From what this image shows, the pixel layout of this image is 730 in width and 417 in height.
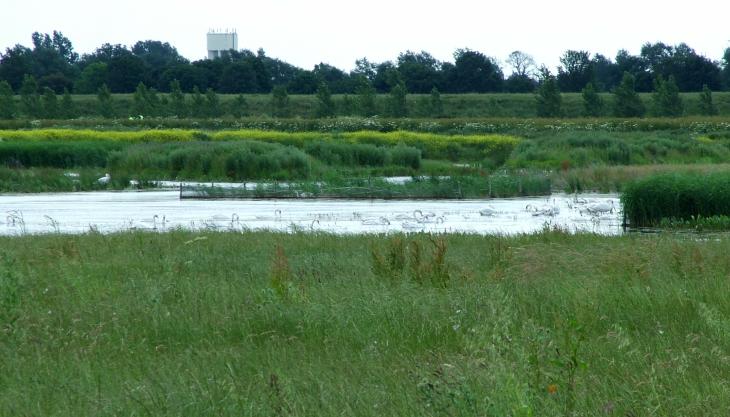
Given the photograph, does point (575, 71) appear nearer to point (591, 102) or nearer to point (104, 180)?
point (591, 102)

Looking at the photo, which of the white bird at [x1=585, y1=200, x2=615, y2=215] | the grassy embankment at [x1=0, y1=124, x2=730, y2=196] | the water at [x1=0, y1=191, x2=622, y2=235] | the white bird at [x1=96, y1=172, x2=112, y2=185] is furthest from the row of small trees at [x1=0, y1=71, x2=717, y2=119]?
the white bird at [x1=585, y1=200, x2=615, y2=215]

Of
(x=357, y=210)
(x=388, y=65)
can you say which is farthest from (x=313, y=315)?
(x=388, y=65)

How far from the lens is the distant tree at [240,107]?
293 ft

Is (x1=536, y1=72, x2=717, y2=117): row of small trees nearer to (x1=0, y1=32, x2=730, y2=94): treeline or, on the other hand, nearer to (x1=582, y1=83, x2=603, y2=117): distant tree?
(x1=582, y1=83, x2=603, y2=117): distant tree

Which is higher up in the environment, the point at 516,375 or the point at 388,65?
the point at 388,65

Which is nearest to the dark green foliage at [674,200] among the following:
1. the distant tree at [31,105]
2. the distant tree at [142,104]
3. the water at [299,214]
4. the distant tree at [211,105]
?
the water at [299,214]

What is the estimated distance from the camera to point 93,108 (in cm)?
9019

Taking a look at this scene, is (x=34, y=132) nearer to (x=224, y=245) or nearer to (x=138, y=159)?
(x=138, y=159)

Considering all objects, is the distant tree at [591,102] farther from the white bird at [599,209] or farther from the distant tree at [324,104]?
the white bird at [599,209]

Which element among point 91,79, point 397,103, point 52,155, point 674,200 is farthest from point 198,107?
point 674,200

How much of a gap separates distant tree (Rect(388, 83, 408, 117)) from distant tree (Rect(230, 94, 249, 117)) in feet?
44.2

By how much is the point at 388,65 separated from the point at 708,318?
11713 centimetres

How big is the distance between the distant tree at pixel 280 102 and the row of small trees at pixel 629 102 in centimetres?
2209

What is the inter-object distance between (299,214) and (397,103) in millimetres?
57160
